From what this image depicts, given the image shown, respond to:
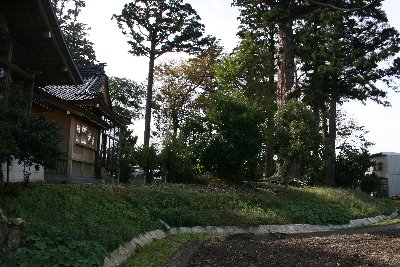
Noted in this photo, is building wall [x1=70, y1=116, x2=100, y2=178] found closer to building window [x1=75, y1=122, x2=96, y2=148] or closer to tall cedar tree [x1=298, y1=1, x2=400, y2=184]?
building window [x1=75, y1=122, x2=96, y2=148]

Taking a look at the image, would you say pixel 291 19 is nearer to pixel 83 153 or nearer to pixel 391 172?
pixel 83 153

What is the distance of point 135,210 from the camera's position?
12.3 m

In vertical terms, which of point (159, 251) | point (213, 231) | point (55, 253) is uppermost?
point (55, 253)

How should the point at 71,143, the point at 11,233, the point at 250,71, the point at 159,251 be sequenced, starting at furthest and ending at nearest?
the point at 250,71
the point at 71,143
the point at 159,251
the point at 11,233

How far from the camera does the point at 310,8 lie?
76.3 ft

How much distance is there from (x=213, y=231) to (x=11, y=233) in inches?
323

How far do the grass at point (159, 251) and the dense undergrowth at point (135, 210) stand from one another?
48 centimetres

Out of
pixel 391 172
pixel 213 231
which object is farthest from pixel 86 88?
pixel 391 172

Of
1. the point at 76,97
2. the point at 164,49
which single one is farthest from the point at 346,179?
the point at 76,97

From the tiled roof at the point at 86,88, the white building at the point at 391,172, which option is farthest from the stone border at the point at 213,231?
the white building at the point at 391,172

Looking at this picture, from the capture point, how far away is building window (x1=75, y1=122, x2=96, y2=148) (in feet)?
64.3

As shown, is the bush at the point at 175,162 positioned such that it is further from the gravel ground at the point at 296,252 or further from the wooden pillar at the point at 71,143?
the gravel ground at the point at 296,252

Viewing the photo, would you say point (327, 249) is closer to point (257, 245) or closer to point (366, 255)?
point (366, 255)

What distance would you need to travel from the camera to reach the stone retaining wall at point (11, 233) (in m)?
6.09
